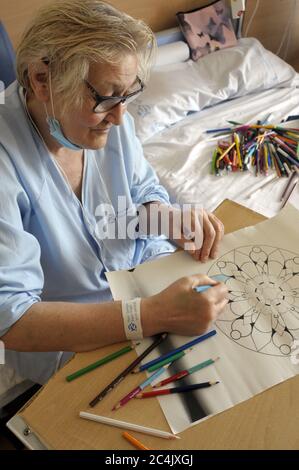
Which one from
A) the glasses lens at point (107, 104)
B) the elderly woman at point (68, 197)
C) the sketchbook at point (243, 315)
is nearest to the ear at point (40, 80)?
the elderly woman at point (68, 197)

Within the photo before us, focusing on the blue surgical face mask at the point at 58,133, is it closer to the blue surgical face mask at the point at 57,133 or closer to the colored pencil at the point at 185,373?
the blue surgical face mask at the point at 57,133

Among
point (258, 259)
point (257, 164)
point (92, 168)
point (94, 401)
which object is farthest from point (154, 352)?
point (257, 164)

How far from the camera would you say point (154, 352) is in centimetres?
74

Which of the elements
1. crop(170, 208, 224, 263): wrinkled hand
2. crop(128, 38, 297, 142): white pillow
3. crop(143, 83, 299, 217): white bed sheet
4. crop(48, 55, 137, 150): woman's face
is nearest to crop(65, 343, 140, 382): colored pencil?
crop(170, 208, 224, 263): wrinkled hand

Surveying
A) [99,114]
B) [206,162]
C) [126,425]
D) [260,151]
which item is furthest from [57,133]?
[260,151]

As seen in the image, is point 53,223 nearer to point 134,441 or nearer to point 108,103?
point 108,103

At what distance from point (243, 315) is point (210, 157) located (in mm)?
880

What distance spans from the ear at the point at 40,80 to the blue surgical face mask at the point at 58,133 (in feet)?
0.13

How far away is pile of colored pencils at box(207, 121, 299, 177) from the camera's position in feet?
4.88

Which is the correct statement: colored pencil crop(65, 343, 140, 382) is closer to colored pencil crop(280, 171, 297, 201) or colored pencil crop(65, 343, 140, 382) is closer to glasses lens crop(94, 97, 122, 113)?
glasses lens crop(94, 97, 122, 113)

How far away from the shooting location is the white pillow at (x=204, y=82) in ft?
5.57

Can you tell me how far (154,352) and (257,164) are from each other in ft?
3.14

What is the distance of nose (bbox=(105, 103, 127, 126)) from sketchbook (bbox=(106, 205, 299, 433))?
300 millimetres

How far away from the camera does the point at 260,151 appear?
1529mm
